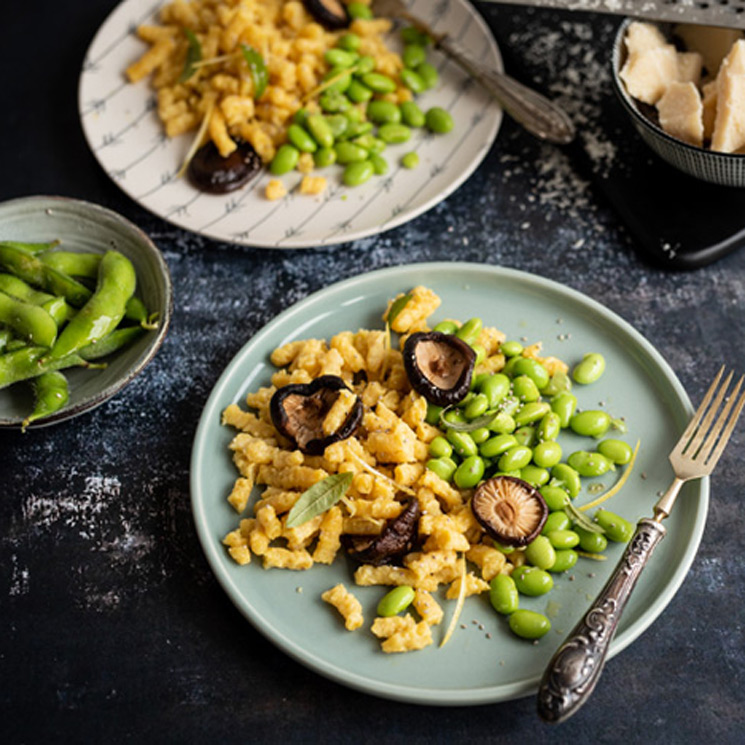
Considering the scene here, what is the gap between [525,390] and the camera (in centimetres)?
242

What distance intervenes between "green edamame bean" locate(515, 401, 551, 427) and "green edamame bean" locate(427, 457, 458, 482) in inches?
9.2

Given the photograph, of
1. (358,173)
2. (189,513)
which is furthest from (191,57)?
(189,513)

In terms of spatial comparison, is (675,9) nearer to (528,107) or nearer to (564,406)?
(528,107)

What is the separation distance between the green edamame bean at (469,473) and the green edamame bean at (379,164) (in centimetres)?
119

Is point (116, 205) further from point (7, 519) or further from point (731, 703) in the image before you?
point (731, 703)

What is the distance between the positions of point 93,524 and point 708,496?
1595 mm

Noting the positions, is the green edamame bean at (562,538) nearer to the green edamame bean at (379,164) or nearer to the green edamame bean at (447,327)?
the green edamame bean at (447,327)

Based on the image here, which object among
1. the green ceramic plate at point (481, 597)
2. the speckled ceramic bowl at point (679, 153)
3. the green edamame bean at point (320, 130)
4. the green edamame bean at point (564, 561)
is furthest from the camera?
the green edamame bean at point (320, 130)

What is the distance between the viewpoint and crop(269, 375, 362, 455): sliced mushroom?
228cm

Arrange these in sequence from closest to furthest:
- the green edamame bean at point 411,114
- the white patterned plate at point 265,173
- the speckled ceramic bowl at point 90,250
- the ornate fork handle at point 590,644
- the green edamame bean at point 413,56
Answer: the ornate fork handle at point 590,644
the speckled ceramic bowl at point 90,250
the white patterned plate at point 265,173
the green edamame bean at point 411,114
the green edamame bean at point 413,56

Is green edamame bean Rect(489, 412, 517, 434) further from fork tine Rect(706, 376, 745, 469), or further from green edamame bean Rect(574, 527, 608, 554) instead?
fork tine Rect(706, 376, 745, 469)

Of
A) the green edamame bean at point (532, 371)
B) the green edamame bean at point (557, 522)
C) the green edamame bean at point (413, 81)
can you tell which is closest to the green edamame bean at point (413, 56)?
the green edamame bean at point (413, 81)

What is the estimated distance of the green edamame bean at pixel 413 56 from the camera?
3287 millimetres

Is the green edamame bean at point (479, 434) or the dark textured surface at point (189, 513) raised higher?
the green edamame bean at point (479, 434)
